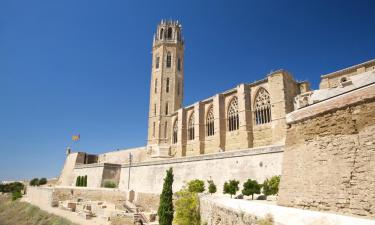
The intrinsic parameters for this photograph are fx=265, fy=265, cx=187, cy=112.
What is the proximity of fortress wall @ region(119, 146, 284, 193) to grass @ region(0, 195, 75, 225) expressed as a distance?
26.5 feet

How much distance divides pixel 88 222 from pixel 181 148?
15229 millimetres

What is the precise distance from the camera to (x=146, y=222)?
18.1 metres

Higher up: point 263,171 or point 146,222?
point 263,171

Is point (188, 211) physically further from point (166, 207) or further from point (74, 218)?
point (74, 218)

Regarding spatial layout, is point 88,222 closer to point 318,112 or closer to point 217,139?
point 217,139

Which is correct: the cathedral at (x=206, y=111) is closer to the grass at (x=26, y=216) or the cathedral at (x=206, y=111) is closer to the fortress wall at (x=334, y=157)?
the grass at (x=26, y=216)

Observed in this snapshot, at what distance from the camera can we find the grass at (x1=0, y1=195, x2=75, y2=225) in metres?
23.5

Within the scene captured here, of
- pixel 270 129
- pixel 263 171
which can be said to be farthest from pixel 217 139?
pixel 263 171

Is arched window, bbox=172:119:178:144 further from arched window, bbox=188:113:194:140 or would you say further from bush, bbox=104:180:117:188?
bush, bbox=104:180:117:188

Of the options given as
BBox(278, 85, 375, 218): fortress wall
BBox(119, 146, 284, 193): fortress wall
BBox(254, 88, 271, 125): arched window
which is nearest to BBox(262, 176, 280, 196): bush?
BBox(119, 146, 284, 193): fortress wall

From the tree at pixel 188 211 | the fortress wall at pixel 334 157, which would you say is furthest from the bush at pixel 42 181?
the fortress wall at pixel 334 157

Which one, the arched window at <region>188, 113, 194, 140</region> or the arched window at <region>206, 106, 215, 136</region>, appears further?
the arched window at <region>188, 113, 194, 140</region>

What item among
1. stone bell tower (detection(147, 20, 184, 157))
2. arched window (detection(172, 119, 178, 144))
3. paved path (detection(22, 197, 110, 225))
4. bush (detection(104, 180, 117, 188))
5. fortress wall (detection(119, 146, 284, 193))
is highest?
stone bell tower (detection(147, 20, 184, 157))

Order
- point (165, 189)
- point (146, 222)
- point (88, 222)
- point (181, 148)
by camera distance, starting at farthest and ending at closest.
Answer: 1. point (181, 148)
2. point (88, 222)
3. point (146, 222)
4. point (165, 189)
